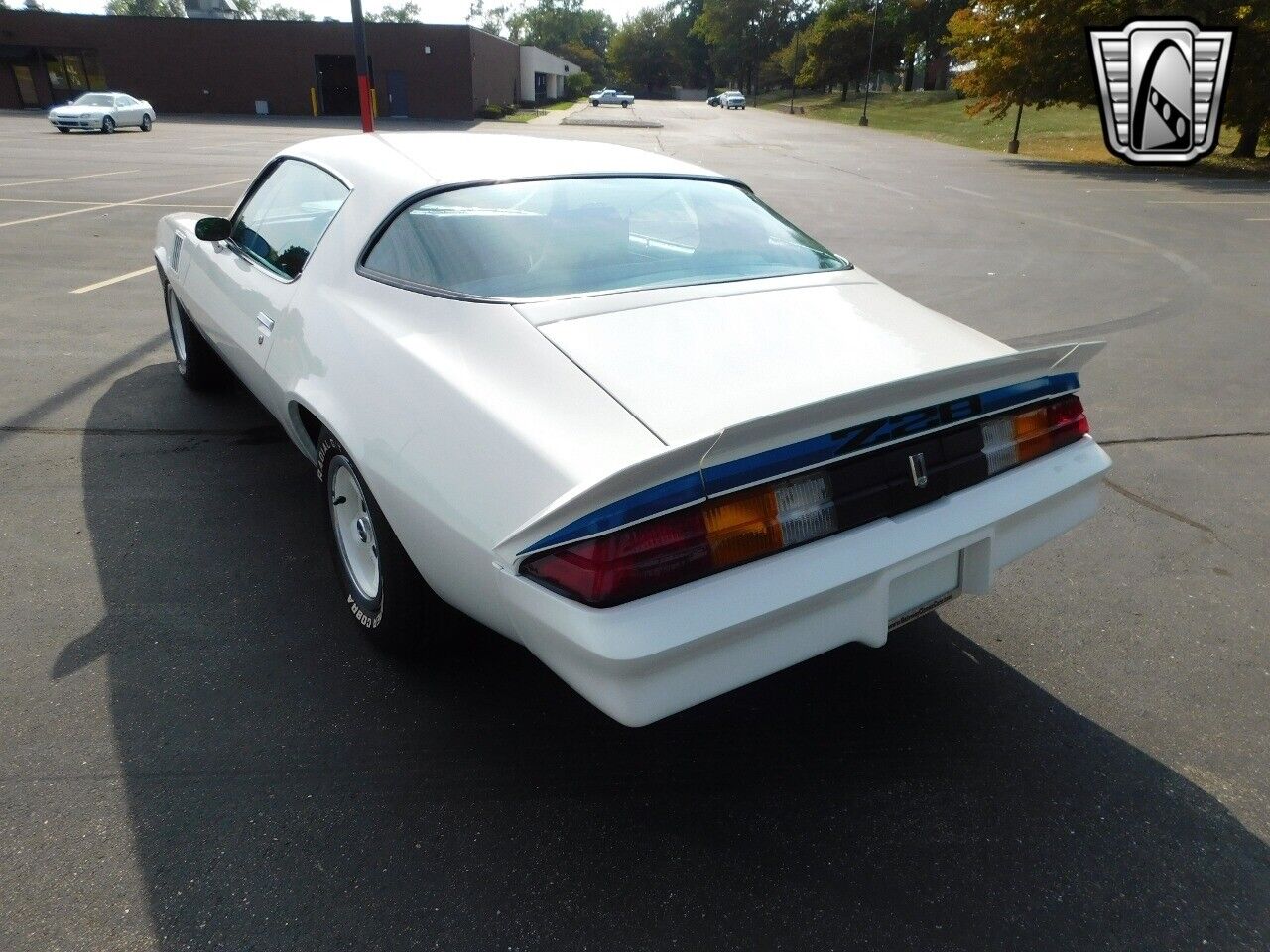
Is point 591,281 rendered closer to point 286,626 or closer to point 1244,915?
point 286,626

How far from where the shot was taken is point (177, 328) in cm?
517

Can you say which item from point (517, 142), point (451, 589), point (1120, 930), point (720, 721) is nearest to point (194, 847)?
point (451, 589)

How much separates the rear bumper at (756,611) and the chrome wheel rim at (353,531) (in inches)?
35.6

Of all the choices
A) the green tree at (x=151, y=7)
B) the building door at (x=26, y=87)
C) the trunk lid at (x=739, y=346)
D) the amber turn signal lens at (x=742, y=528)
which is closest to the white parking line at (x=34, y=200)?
the trunk lid at (x=739, y=346)

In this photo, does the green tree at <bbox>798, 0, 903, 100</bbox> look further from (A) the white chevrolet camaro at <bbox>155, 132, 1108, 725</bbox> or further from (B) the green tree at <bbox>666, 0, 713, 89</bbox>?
(A) the white chevrolet camaro at <bbox>155, 132, 1108, 725</bbox>

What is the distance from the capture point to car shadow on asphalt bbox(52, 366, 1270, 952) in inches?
76.8

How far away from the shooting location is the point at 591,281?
8.82 ft

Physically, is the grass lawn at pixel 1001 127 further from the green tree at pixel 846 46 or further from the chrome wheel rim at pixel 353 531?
the chrome wheel rim at pixel 353 531

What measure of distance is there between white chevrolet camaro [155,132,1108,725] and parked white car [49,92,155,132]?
31.6 metres

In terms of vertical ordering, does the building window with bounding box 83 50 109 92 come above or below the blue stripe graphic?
above

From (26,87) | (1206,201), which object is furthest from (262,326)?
(26,87)

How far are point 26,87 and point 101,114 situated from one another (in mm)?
19138

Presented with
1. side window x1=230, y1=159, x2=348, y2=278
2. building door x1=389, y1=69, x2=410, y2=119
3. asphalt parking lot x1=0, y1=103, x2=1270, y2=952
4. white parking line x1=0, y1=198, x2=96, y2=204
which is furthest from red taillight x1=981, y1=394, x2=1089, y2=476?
building door x1=389, y1=69, x2=410, y2=119

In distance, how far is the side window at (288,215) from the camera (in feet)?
10.8
